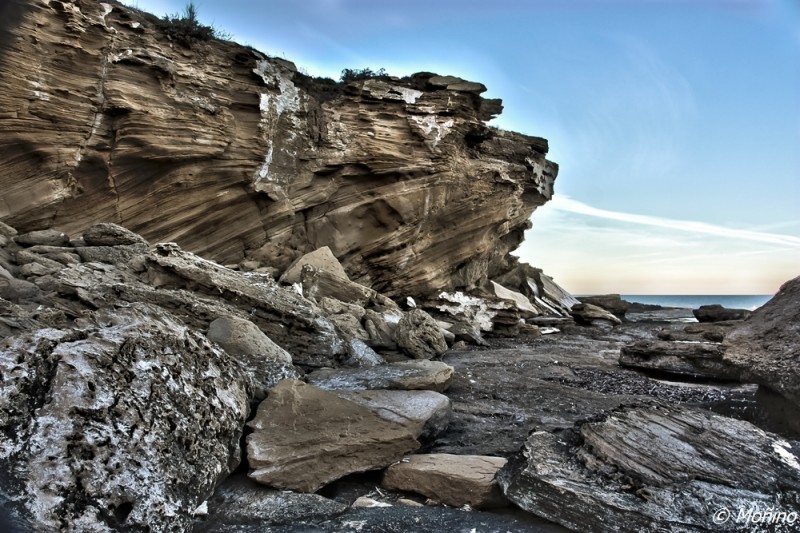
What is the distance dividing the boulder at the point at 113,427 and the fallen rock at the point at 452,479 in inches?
65.7

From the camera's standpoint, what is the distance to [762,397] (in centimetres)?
647

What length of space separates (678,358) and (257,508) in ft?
31.9

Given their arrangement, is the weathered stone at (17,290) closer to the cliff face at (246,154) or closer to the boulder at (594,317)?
the cliff face at (246,154)

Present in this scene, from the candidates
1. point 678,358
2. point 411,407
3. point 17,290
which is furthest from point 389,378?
point 678,358

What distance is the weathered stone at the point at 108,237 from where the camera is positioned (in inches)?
462

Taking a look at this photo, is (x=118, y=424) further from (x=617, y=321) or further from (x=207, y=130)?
(x=617, y=321)

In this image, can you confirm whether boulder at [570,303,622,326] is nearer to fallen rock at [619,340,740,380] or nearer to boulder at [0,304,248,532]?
fallen rock at [619,340,740,380]

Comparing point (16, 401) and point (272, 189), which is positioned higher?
point (272, 189)

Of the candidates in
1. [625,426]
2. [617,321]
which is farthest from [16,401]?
[617,321]

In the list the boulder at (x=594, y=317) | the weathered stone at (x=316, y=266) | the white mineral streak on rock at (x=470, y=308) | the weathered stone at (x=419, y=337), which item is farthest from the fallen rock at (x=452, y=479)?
the boulder at (x=594, y=317)

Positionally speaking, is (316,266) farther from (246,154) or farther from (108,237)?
(108,237)

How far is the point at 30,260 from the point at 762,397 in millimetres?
12994

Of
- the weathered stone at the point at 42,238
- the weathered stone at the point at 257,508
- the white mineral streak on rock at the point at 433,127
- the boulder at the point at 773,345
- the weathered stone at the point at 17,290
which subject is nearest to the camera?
the weathered stone at the point at 257,508

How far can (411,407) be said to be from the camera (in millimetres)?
6230
